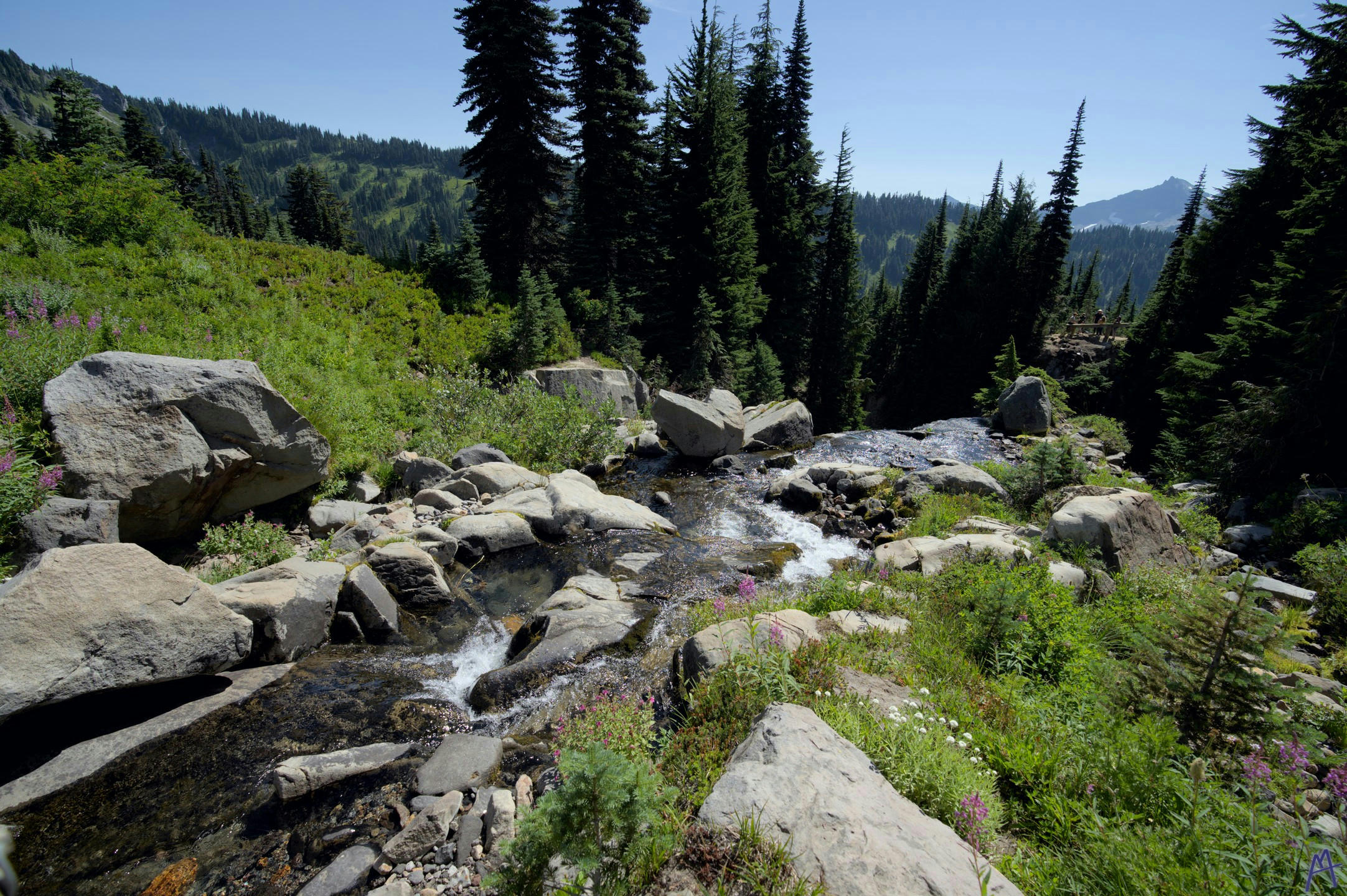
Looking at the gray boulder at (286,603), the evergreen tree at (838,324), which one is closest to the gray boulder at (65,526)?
the gray boulder at (286,603)

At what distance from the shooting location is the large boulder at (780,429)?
19359 mm

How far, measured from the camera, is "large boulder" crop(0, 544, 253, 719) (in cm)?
466

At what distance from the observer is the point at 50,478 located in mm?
6238

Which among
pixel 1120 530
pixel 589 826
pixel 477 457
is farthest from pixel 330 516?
pixel 1120 530

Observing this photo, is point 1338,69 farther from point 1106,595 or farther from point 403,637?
point 403,637

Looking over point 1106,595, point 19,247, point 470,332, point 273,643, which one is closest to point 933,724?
point 1106,595

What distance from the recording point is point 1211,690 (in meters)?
3.87

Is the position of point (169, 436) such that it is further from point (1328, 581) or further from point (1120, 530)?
point (1328, 581)

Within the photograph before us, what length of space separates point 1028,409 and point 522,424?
19.7 metres

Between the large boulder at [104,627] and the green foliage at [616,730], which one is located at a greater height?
the large boulder at [104,627]

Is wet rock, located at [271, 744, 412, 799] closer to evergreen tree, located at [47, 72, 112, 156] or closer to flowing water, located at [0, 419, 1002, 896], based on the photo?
flowing water, located at [0, 419, 1002, 896]

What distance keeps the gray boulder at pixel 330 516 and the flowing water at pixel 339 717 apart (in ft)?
7.65

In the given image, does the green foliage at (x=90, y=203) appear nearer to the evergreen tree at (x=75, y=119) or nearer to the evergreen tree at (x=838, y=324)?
the evergreen tree at (x=75, y=119)

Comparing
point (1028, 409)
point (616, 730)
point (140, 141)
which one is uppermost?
point (140, 141)
